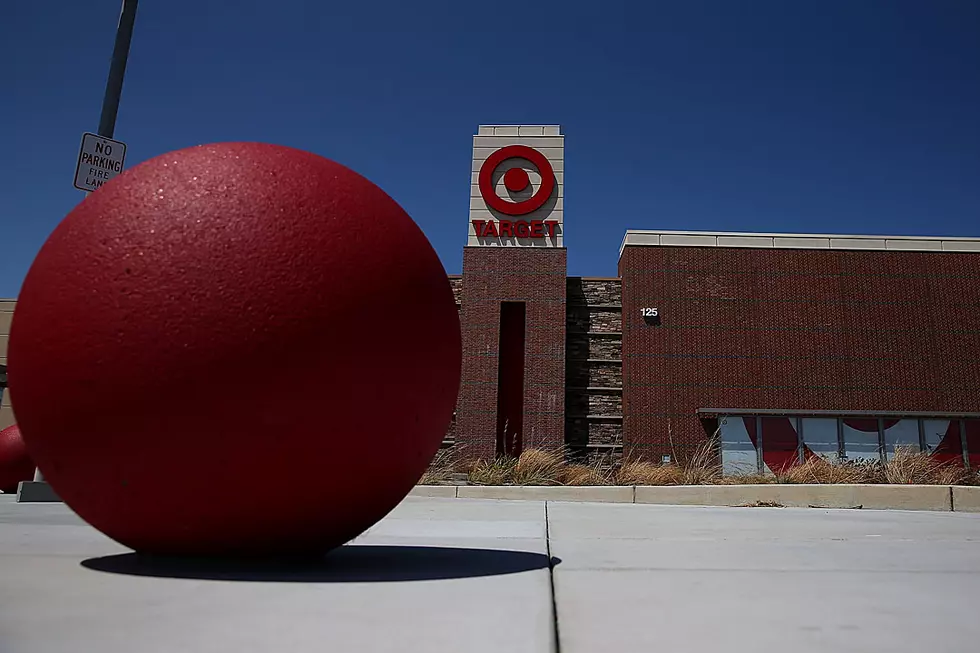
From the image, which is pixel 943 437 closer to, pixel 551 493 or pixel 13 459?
pixel 551 493

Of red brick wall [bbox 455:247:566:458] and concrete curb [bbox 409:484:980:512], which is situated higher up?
red brick wall [bbox 455:247:566:458]

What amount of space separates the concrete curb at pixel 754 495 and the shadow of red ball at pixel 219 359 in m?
10.4

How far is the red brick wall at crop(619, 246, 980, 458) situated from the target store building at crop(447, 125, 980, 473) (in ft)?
0.17

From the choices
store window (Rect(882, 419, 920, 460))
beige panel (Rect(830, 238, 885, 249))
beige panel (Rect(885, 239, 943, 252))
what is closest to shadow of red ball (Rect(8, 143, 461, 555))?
store window (Rect(882, 419, 920, 460))

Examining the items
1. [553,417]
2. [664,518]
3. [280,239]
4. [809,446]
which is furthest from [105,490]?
[809,446]

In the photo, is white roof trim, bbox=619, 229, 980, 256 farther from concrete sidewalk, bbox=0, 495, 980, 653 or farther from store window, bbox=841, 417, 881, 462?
concrete sidewalk, bbox=0, 495, 980, 653

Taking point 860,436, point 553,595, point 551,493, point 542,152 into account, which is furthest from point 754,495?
point 542,152

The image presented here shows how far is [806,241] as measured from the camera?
28.5m

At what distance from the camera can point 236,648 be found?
232 centimetres

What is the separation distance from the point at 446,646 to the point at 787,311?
27934 mm

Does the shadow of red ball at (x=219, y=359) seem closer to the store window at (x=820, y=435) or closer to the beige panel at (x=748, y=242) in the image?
the store window at (x=820, y=435)

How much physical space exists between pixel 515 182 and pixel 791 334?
1183 cm

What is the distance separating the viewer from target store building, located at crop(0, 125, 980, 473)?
27109 millimetres

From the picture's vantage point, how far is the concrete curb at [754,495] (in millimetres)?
12250
